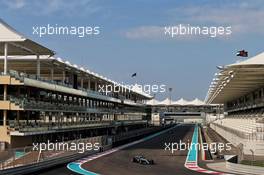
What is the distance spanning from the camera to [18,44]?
4944 centimetres

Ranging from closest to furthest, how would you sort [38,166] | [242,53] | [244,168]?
[244,168] → [38,166] → [242,53]

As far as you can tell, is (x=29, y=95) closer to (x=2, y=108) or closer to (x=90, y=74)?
(x=2, y=108)

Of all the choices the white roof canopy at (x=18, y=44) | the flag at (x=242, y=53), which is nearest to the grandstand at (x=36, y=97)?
the white roof canopy at (x=18, y=44)

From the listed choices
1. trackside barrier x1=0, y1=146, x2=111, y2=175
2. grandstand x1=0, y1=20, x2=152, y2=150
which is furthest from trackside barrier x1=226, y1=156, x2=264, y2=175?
grandstand x1=0, y1=20, x2=152, y2=150

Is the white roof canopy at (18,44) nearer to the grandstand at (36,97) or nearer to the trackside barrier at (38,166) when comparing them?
the grandstand at (36,97)

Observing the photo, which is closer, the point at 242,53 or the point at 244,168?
the point at 244,168

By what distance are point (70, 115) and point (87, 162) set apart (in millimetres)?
28154

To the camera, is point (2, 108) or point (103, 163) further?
point (2, 108)

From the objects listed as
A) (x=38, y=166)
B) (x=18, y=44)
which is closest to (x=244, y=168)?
(x=38, y=166)

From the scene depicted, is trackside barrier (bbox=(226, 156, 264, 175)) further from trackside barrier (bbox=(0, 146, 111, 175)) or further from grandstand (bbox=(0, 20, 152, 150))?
grandstand (bbox=(0, 20, 152, 150))

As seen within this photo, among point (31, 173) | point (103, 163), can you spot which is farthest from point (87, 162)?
point (31, 173)

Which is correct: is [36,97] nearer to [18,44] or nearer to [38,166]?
[18,44]

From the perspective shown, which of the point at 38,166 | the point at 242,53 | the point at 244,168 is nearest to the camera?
the point at 244,168

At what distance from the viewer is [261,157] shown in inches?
1597
